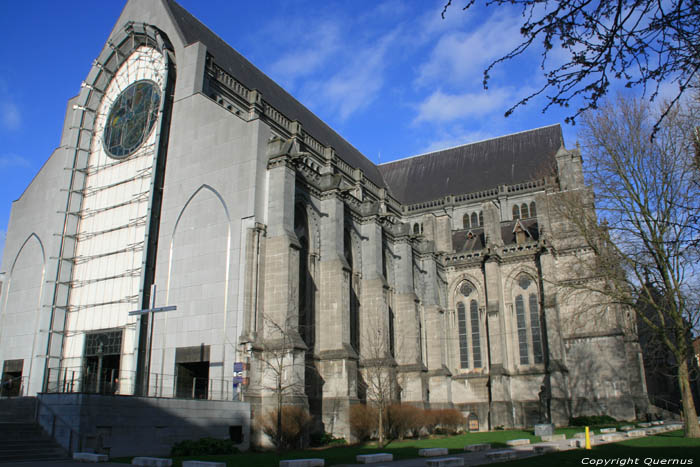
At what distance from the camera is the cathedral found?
24.0m

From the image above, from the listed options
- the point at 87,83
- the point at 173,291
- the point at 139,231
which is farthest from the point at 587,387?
the point at 87,83

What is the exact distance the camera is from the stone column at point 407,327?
3347cm

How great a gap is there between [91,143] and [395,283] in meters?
21.5

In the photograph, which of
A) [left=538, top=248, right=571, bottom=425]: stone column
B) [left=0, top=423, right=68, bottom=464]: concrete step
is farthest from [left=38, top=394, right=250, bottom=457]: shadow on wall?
[left=538, top=248, right=571, bottom=425]: stone column

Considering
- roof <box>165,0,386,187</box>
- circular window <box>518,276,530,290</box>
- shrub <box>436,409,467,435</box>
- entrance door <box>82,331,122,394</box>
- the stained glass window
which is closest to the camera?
entrance door <box>82,331,122,394</box>

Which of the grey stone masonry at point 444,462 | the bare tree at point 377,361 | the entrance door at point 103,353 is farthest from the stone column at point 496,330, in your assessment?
the grey stone masonry at point 444,462

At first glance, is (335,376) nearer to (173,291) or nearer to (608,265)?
(173,291)

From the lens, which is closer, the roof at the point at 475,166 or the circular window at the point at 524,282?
the circular window at the point at 524,282

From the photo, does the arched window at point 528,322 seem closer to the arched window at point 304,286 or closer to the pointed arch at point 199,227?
the arched window at point 304,286

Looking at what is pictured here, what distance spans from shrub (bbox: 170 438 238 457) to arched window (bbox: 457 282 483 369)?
25.0 meters

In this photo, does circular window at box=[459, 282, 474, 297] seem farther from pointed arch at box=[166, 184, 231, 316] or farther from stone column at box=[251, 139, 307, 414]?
pointed arch at box=[166, 184, 231, 316]

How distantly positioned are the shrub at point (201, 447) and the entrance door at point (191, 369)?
4138 mm

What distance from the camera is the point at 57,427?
1705cm

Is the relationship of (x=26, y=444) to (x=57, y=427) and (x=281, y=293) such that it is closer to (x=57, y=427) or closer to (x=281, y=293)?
(x=57, y=427)
